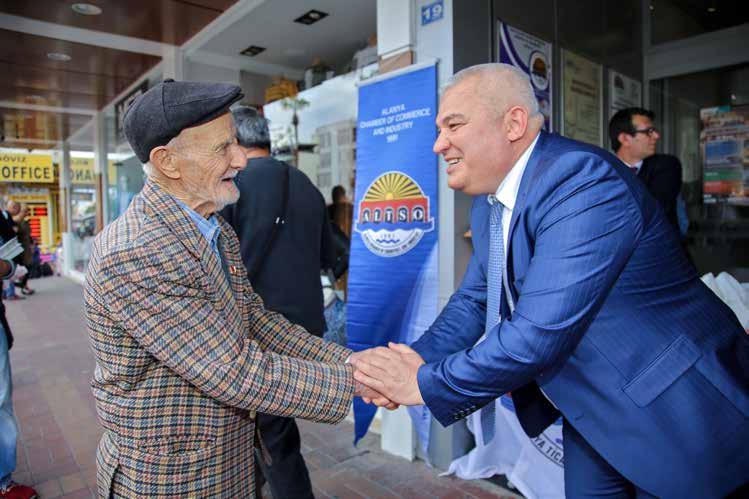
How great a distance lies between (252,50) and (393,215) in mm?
3967

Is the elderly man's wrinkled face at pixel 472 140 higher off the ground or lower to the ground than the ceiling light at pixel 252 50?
lower

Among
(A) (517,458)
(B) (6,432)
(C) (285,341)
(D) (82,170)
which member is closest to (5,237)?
(B) (6,432)

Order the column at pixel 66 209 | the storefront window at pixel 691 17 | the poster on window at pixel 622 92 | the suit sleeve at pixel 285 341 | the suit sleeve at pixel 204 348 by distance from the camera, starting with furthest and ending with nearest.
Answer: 1. the column at pixel 66 209
2. the poster on window at pixel 622 92
3. the storefront window at pixel 691 17
4. the suit sleeve at pixel 285 341
5. the suit sleeve at pixel 204 348

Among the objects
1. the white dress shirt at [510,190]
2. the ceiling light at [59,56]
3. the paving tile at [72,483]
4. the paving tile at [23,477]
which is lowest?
the paving tile at [23,477]

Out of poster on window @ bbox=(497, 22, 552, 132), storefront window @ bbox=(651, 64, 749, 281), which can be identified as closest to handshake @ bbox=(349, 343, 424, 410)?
poster on window @ bbox=(497, 22, 552, 132)

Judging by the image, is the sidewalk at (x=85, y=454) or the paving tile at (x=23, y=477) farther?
the paving tile at (x=23, y=477)

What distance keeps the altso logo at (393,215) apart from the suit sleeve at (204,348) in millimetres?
1942

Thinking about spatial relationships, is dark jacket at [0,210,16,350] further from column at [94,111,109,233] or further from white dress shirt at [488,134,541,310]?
column at [94,111,109,233]

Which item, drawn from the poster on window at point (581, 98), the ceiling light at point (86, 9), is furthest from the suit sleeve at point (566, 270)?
the ceiling light at point (86, 9)

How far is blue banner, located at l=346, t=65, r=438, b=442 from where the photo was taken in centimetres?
334

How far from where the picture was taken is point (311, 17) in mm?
5445

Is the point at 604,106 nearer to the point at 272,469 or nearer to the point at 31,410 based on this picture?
the point at 272,469

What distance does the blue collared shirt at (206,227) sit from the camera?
1570 millimetres

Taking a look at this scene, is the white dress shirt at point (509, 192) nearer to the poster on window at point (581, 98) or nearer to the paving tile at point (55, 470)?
the poster on window at point (581, 98)
